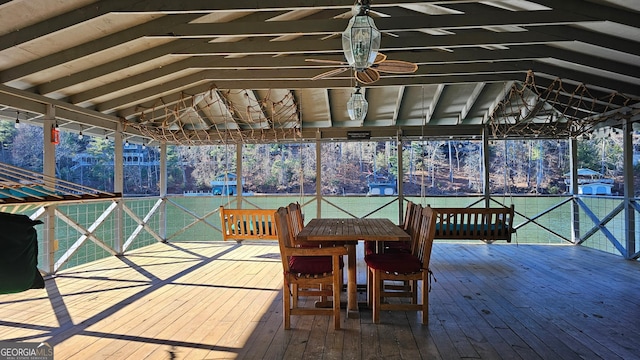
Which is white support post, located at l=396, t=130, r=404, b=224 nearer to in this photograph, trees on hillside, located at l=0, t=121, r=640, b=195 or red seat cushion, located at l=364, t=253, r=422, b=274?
trees on hillside, located at l=0, t=121, r=640, b=195

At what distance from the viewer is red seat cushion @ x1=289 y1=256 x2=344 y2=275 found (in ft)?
10.5

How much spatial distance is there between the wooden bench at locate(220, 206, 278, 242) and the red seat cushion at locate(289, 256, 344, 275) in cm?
223

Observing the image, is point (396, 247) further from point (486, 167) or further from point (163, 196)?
point (163, 196)

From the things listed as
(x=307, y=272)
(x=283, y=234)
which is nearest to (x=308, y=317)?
(x=307, y=272)

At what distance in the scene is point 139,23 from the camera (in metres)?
4.12

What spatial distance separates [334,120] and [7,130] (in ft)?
30.4

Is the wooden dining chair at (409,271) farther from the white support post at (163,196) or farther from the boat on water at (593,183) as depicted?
the boat on water at (593,183)

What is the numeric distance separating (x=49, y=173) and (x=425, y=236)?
5.07 meters

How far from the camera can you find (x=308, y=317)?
340cm

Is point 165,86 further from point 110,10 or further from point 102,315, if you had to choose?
point 102,315

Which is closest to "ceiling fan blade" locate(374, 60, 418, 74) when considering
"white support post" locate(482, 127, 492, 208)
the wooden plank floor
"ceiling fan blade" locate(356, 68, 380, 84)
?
"ceiling fan blade" locate(356, 68, 380, 84)

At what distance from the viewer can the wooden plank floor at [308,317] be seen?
106 inches

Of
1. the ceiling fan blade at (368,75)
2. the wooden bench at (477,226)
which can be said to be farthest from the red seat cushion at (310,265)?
the wooden bench at (477,226)

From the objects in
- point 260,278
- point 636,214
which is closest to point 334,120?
point 260,278
